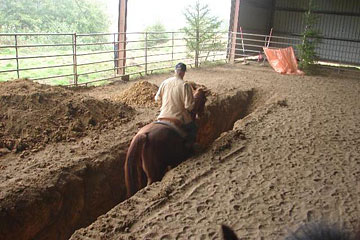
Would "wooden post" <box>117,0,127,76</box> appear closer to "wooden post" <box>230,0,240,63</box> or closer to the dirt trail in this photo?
the dirt trail

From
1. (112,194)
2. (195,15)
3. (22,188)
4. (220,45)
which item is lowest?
(112,194)

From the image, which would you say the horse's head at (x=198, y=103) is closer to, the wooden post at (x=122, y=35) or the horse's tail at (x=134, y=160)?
the horse's tail at (x=134, y=160)

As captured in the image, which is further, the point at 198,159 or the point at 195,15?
the point at 195,15

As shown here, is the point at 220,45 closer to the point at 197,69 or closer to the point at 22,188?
the point at 197,69

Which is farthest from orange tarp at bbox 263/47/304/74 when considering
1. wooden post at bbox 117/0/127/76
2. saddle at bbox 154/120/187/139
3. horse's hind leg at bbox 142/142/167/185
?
horse's hind leg at bbox 142/142/167/185

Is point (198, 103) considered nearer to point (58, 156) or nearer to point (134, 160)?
point (134, 160)

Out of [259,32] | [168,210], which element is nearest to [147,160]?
[168,210]

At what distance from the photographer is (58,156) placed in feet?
17.5

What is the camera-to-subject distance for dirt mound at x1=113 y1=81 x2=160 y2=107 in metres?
8.54

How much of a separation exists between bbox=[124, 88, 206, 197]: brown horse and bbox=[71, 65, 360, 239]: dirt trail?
0.29 meters

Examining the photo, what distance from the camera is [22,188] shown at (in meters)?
4.31

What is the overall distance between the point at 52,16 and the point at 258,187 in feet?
44.8

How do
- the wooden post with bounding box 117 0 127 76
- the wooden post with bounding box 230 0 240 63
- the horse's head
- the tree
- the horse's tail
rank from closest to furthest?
the horse's tail → the horse's head → the wooden post with bounding box 117 0 127 76 → the tree → the wooden post with bounding box 230 0 240 63

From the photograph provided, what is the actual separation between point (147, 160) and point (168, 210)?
1.23 m
